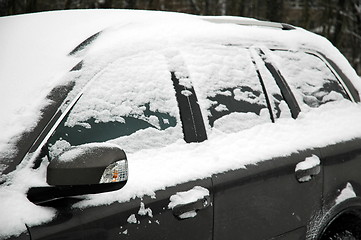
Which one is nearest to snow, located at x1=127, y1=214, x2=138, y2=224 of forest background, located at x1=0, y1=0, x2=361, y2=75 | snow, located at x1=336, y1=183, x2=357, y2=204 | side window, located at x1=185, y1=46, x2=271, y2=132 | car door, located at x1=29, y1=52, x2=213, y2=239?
car door, located at x1=29, y1=52, x2=213, y2=239

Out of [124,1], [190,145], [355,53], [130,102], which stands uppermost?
[130,102]

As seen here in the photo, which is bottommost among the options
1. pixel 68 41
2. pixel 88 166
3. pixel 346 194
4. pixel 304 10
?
pixel 304 10

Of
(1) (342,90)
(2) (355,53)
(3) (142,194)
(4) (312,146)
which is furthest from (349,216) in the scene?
(2) (355,53)

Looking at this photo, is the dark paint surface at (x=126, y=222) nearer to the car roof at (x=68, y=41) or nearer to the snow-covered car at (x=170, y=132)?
the snow-covered car at (x=170, y=132)

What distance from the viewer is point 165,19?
2643 millimetres

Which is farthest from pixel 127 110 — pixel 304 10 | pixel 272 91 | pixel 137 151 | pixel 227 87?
pixel 304 10

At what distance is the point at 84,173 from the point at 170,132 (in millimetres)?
615

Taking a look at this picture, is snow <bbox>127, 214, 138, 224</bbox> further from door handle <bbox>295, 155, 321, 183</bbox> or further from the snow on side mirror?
→ door handle <bbox>295, 155, 321, 183</bbox>

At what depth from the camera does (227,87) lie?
8.31 ft

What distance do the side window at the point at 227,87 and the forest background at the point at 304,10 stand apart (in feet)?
37.2

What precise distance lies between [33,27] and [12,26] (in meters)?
0.15

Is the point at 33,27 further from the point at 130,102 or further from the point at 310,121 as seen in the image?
the point at 310,121

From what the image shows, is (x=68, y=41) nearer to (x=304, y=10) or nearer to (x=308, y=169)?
(x=308, y=169)

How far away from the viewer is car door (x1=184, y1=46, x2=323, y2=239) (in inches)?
90.7
